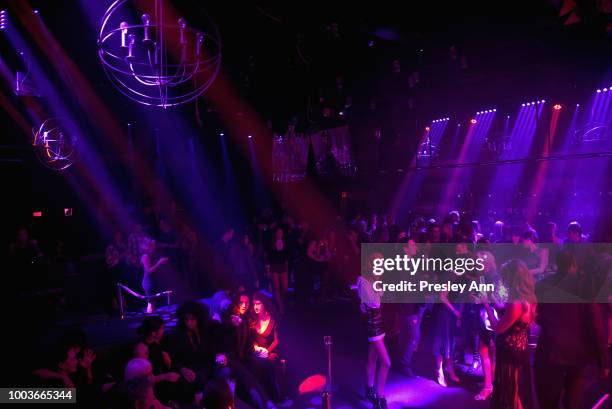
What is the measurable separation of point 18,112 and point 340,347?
316 inches

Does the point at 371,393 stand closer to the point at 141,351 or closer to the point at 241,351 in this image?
the point at 241,351

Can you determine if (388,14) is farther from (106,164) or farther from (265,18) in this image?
(106,164)

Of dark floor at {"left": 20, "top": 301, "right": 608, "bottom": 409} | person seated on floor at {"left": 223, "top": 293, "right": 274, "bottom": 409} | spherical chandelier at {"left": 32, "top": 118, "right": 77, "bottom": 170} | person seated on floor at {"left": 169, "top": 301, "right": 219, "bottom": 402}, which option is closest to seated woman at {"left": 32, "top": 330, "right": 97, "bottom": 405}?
person seated on floor at {"left": 169, "top": 301, "right": 219, "bottom": 402}

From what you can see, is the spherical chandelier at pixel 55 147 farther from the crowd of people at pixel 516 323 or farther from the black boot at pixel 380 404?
the black boot at pixel 380 404

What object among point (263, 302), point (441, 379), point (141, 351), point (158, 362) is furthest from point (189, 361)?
point (441, 379)

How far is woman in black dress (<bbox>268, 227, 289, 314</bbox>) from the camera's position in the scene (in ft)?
23.4

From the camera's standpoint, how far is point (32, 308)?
5.96 m

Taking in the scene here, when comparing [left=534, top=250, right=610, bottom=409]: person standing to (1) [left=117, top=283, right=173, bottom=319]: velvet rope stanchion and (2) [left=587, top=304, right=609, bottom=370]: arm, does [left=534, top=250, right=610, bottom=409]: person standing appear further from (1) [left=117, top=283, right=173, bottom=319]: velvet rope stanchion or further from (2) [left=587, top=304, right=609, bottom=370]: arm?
(1) [left=117, top=283, right=173, bottom=319]: velvet rope stanchion

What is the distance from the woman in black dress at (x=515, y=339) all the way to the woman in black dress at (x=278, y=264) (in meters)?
4.25

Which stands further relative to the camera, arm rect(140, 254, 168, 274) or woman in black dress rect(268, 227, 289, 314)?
woman in black dress rect(268, 227, 289, 314)

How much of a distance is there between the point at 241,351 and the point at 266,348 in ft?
0.88

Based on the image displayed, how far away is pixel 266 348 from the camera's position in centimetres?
446

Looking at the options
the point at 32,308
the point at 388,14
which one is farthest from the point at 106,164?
the point at 388,14

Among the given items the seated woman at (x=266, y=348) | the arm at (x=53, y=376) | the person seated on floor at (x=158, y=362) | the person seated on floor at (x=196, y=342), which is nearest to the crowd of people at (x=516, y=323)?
the seated woman at (x=266, y=348)
